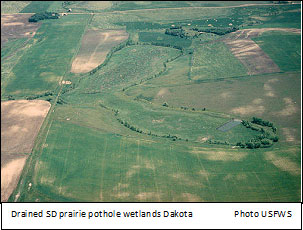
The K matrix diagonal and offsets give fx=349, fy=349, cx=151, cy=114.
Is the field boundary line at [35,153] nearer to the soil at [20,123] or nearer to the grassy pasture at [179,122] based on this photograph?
the soil at [20,123]

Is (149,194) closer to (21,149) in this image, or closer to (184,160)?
(184,160)

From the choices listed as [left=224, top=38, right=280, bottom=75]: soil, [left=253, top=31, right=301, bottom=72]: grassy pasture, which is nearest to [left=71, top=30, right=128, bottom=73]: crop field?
[left=224, top=38, right=280, bottom=75]: soil

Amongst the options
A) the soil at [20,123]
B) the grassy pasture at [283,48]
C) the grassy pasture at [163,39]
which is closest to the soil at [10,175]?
the soil at [20,123]

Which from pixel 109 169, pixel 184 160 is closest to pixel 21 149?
pixel 109 169

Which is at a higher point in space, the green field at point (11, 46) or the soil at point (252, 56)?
the green field at point (11, 46)

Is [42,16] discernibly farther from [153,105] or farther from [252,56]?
[252,56]

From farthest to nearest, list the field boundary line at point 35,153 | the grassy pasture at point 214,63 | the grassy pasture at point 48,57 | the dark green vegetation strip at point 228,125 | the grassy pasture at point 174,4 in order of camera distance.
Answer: the grassy pasture at point 174,4
the grassy pasture at point 214,63
the grassy pasture at point 48,57
the dark green vegetation strip at point 228,125
the field boundary line at point 35,153
